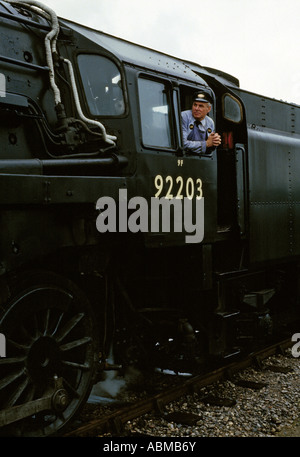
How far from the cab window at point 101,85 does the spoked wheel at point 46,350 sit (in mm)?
1512

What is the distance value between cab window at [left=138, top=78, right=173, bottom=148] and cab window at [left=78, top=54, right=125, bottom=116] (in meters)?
0.23

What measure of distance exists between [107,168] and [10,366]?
5.61ft

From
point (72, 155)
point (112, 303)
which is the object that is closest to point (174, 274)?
point (112, 303)

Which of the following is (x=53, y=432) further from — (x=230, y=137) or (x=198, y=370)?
(x=230, y=137)

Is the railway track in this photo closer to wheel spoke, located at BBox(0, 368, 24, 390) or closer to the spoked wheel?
the spoked wheel

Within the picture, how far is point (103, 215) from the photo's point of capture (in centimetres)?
434

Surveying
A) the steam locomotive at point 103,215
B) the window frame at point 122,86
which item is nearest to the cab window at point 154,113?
the steam locomotive at point 103,215

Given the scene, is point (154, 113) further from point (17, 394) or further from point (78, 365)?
point (17, 394)

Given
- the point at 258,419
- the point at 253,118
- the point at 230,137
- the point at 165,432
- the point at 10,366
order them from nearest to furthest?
the point at 10,366 → the point at 165,432 → the point at 258,419 → the point at 230,137 → the point at 253,118

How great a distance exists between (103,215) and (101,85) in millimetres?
1171

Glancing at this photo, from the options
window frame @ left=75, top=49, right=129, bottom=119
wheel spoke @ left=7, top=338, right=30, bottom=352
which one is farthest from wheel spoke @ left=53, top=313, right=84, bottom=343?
window frame @ left=75, top=49, right=129, bottom=119

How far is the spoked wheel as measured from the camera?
3.84 meters

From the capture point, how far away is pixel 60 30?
4.59 meters

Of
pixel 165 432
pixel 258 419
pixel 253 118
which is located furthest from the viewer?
pixel 253 118
